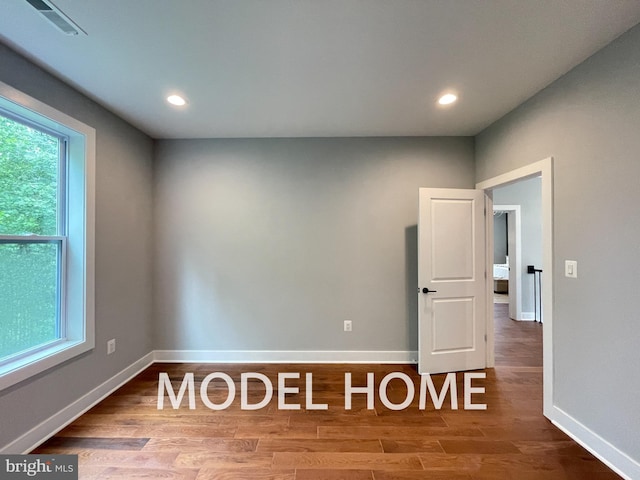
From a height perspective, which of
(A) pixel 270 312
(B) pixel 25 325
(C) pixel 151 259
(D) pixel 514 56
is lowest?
(A) pixel 270 312

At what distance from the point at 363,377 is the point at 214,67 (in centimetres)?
297

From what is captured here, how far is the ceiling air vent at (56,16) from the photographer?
1.43m

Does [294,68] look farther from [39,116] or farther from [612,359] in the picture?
[612,359]

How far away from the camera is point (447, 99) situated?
240 centimetres

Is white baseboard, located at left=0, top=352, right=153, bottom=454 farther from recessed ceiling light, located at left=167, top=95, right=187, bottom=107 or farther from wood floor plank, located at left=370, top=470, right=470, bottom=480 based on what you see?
recessed ceiling light, located at left=167, top=95, right=187, bottom=107

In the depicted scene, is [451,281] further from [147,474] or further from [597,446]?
[147,474]

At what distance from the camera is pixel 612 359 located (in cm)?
174

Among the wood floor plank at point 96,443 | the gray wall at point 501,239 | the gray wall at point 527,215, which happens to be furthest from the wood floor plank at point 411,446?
the gray wall at point 501,239

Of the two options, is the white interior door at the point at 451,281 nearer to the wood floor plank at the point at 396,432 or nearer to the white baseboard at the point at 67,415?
the wood floor plank at the point at 396,432

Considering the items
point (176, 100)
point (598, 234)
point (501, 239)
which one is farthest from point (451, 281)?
point (501, 239)

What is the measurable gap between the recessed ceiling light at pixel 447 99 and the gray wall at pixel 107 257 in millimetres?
2928

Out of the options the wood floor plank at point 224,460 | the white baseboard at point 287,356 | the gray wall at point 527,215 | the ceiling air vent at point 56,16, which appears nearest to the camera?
the ceiling air vent at point 56,16

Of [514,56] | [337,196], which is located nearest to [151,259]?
[337,196]

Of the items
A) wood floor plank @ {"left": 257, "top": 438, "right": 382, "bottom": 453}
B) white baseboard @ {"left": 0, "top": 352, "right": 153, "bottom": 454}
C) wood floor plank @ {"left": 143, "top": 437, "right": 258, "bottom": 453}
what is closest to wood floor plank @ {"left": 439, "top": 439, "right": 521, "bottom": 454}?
wood floor plank @ {"left": 257, "top": 438, "right": 382, "bottom": 453}
